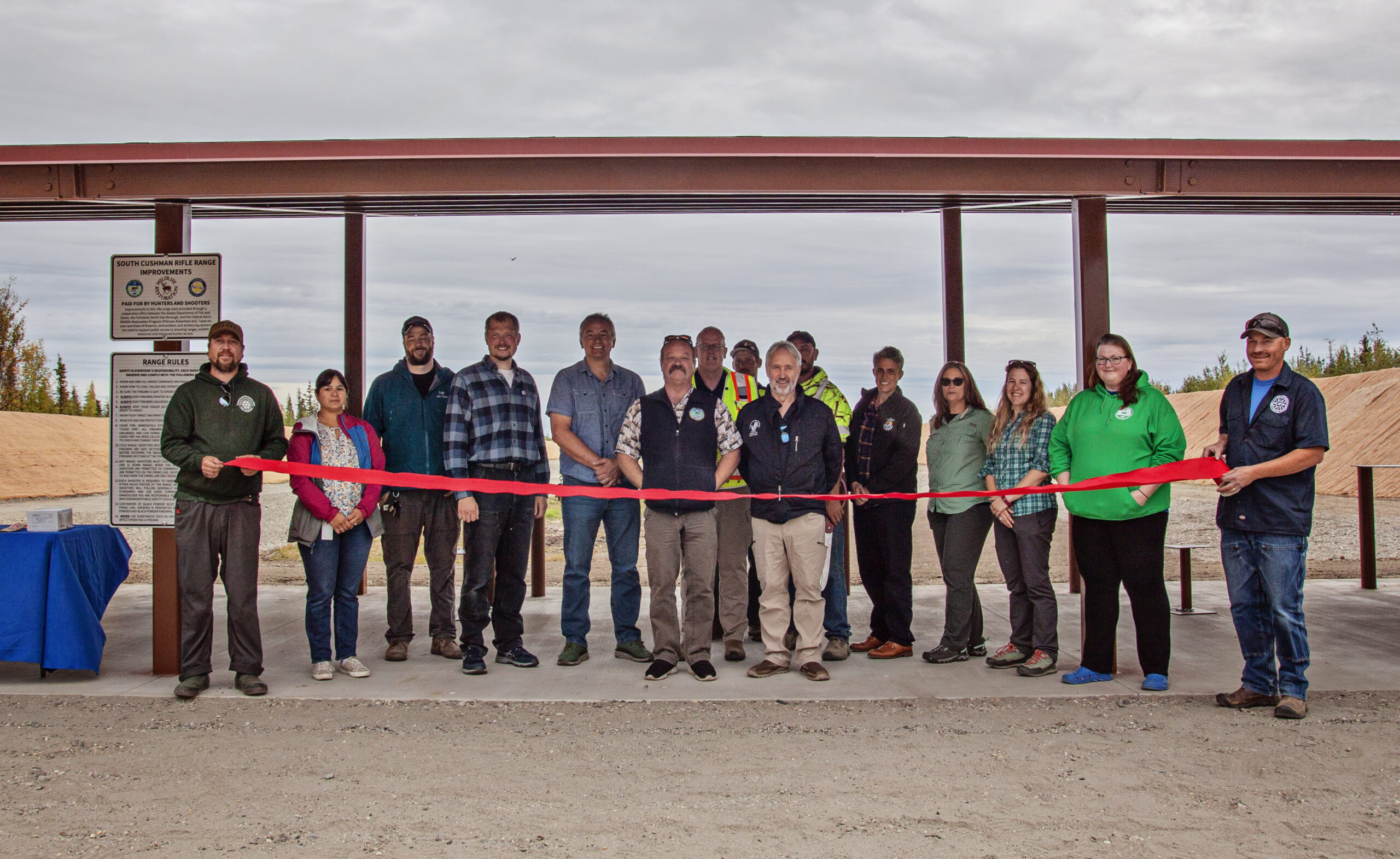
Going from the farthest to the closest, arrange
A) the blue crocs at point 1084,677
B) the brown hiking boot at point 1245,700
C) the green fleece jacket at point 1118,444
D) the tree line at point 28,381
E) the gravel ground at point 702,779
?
the tree line at point 28,381 → the blue crocs at point 1084,677 → the green fleece jacket at point 1118,444 → the brown hiking boot at point 1245,700 → the gravel ground at point 702,779

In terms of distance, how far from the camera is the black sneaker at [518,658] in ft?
17.5

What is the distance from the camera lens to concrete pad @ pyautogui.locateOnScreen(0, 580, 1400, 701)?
477 cm

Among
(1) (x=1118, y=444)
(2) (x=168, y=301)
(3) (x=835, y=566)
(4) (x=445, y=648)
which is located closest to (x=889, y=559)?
(3) (x=835, y=566)

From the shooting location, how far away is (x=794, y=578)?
516 centimetres

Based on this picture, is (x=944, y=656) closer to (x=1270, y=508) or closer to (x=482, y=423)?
(x=1270, y=508)

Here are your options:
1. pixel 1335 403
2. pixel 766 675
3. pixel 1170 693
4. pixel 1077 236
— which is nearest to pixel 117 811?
pixel 766 675

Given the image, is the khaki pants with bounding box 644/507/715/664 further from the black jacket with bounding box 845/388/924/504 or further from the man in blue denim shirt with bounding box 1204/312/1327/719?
the man in blue denim shirt with bounding box 1204/312/1327/719

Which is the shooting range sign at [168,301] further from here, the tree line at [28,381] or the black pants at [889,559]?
the tree line at [28,381]

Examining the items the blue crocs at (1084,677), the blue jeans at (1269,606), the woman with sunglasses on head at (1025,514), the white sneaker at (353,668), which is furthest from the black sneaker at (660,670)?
the blue jeans at (1269,606)

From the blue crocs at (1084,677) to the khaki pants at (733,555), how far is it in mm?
1755

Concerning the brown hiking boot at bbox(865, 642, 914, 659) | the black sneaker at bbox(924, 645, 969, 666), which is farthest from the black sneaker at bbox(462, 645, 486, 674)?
the black sneaker at bbox(924, 645, 969, 666)

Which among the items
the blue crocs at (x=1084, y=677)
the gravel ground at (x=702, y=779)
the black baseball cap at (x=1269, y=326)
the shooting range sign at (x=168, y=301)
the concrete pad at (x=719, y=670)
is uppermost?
the shooting range sign at (x=168, y=301)

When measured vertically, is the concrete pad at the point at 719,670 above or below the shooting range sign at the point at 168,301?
below

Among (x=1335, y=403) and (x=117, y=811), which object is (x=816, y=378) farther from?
(x=1335, y=403)
